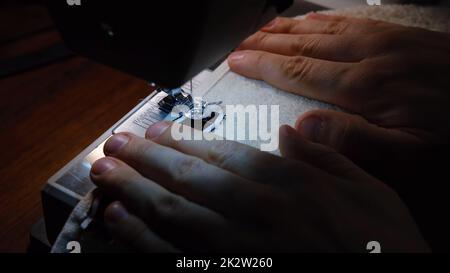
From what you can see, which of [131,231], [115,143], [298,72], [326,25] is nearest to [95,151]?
[115,143]

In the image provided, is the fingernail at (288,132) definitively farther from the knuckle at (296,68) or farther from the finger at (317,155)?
the knuckle at (296,68)

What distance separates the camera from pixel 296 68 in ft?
2.19

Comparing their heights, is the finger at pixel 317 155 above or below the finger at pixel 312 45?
below

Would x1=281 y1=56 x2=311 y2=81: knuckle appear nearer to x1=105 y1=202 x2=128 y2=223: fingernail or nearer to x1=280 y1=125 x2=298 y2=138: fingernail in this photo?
x1=280 y1=125 x2=298 y2=138: fingernail

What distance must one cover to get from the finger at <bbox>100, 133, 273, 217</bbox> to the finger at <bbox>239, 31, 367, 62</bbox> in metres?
0.28

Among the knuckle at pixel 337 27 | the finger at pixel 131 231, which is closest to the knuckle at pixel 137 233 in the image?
the finger at pixel 131 231

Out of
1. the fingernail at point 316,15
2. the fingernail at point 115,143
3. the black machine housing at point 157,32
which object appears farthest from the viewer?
the fingernail at point 316,15

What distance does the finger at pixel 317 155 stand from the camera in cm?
51

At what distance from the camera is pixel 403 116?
0.59m

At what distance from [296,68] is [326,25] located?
0.12 m

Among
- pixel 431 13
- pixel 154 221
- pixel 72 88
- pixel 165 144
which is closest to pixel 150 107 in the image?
pixel 165 144

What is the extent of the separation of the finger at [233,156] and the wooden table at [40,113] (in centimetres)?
28

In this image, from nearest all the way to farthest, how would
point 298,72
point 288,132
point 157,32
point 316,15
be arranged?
point 157,32, point 288,132, point 298,72, point 316,15

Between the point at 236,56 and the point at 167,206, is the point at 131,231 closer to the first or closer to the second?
the point at 167,206
